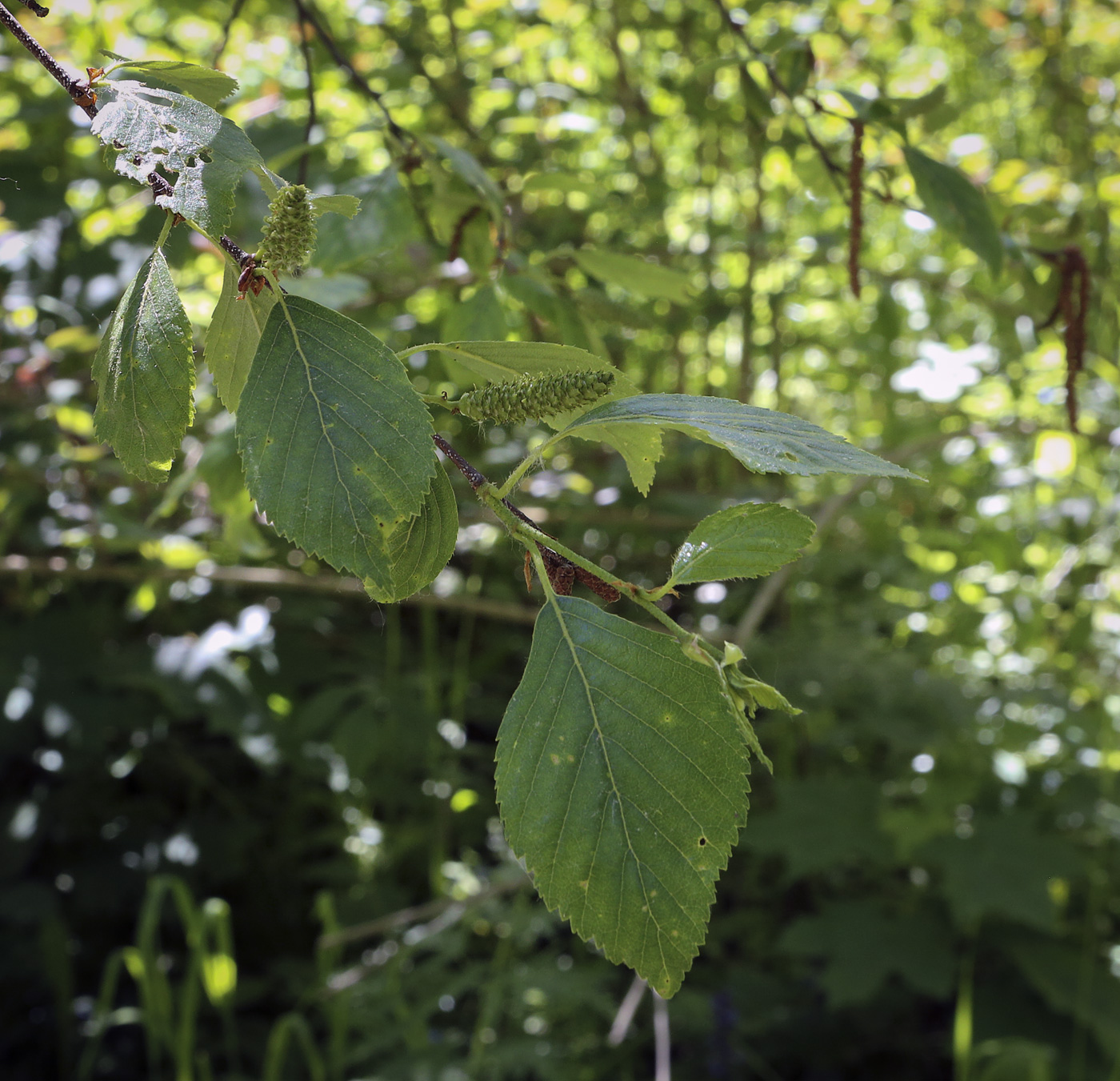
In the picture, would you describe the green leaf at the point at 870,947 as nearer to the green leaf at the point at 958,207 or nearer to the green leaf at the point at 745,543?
the green leaf at the point at 958,207

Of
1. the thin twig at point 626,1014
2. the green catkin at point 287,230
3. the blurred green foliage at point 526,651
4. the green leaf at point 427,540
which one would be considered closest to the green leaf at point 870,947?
the blurred green foliage at point 526,651

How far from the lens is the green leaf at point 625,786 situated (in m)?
0.35

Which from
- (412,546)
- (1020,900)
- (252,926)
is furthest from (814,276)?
(412,546)

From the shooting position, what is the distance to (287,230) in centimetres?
36

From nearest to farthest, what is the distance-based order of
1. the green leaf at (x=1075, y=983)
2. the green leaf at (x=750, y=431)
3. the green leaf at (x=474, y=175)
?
1. the green leaf at (x=750, y=431)
2. the green leaf at (x=474, y=175)
3. the green leaf at (x=1075, y=983)

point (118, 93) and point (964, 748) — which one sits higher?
point (118, 93)

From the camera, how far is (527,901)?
1634mm

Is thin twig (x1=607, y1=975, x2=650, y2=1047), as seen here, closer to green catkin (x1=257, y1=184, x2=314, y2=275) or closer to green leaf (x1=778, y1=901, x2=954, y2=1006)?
green leaf (x1=778, y1=901, x2=954, y2=1006)

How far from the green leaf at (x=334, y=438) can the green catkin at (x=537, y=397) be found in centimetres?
4

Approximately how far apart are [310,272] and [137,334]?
2.13 feet

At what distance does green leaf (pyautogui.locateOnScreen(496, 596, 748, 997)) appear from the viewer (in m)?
0.35

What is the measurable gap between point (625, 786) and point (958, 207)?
2.03 feet

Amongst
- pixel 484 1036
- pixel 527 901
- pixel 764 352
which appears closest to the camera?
pixel 484 1036

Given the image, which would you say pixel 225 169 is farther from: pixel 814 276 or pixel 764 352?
pixel 814 276
